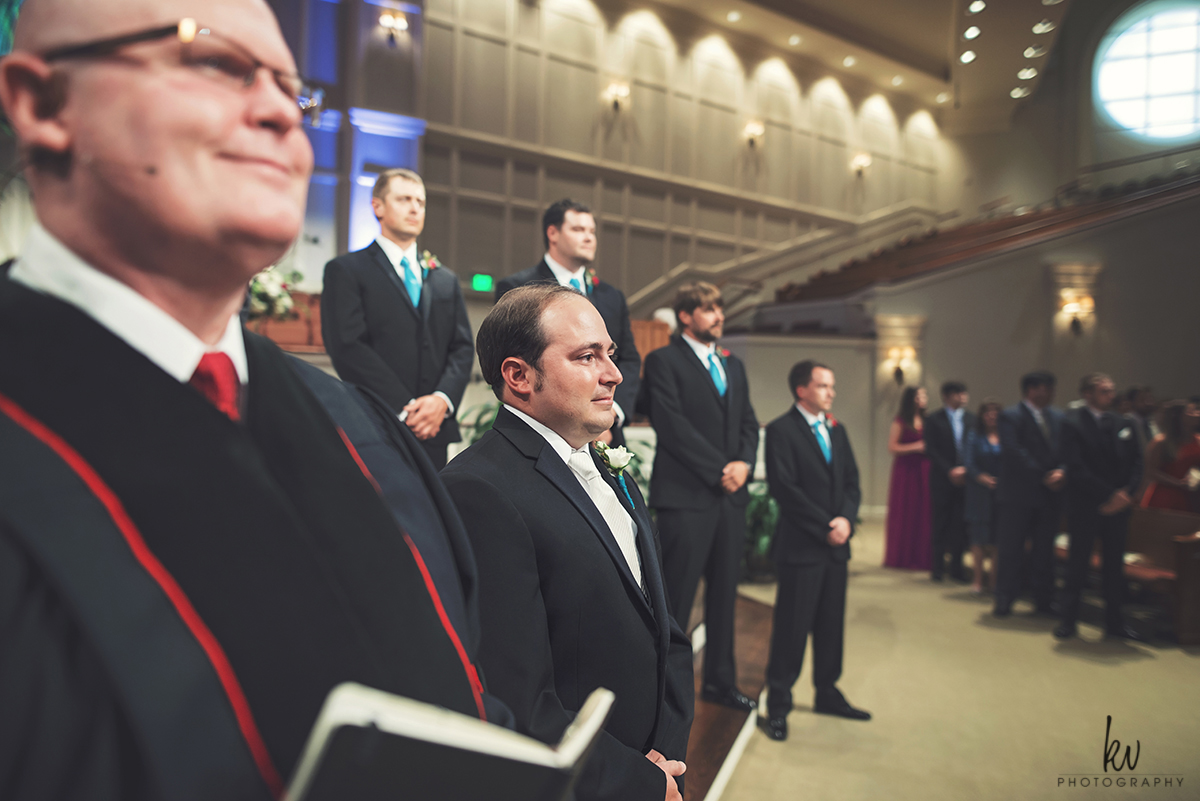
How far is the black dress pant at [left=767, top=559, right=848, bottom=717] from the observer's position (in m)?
3.72

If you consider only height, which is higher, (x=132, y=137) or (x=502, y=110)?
(x=502, y=110)

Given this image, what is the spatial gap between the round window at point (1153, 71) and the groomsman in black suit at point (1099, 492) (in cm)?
1401

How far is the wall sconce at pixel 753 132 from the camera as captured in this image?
1355 centimetres

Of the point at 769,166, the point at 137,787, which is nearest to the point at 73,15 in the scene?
the point at 137,787

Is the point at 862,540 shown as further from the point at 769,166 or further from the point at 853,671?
the point at 769,166

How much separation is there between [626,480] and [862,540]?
7.61 metres

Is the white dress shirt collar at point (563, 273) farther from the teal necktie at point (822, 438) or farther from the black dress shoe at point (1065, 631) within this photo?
the black dress shoe at point (1065, 631)

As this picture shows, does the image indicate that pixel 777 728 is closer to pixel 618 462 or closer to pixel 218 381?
pixel 618 462

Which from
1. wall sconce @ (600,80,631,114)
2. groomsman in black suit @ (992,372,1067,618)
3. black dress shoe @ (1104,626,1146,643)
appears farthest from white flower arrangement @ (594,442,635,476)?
wall sconce @ (600,80,631,114)

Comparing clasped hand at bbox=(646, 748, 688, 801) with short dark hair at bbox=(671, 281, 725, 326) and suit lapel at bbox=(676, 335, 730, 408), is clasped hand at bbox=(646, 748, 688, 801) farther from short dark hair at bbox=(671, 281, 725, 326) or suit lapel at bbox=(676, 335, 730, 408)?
short dark hair at bbox=(671, 281, 725, 326)

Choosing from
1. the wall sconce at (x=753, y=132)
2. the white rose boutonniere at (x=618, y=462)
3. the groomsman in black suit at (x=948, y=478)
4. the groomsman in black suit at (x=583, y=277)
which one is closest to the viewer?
the white rose boutonniere at (x=618, y=462)

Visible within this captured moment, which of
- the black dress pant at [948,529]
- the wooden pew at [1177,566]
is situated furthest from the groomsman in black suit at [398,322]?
the black dress pant at [948,529]

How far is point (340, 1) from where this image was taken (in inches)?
366

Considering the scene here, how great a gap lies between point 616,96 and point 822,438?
9396mm
